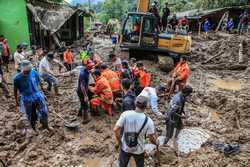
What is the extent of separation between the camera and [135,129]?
156 inches

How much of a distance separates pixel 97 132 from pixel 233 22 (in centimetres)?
2182

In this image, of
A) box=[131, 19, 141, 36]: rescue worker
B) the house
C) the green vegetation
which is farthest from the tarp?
the green vegetation

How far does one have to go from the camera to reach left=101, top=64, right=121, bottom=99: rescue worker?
7344 millimetres

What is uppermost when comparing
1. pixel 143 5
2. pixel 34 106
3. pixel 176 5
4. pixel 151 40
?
pixel 176 5

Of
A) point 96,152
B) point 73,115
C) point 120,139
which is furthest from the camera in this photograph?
point 73,115

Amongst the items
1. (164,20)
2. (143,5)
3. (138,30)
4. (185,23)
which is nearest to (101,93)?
(138,30)

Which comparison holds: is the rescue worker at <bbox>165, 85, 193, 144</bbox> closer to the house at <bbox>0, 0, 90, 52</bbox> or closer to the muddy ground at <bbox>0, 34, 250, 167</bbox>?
the muddy ground at <bbox>0, 34, 250, 167</bbox>

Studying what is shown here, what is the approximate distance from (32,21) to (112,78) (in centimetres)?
1042

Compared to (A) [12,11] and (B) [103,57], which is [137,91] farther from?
(A) [12,11]

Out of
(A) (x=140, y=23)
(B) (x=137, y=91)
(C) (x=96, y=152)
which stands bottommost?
(C) (x=96, y=152)

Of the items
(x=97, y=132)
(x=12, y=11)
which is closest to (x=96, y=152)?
(x=97, y=132)

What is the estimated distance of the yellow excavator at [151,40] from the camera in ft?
41.9

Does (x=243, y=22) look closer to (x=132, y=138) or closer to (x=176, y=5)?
(x=176, y=5)

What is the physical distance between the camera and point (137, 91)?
Result: 802cm
